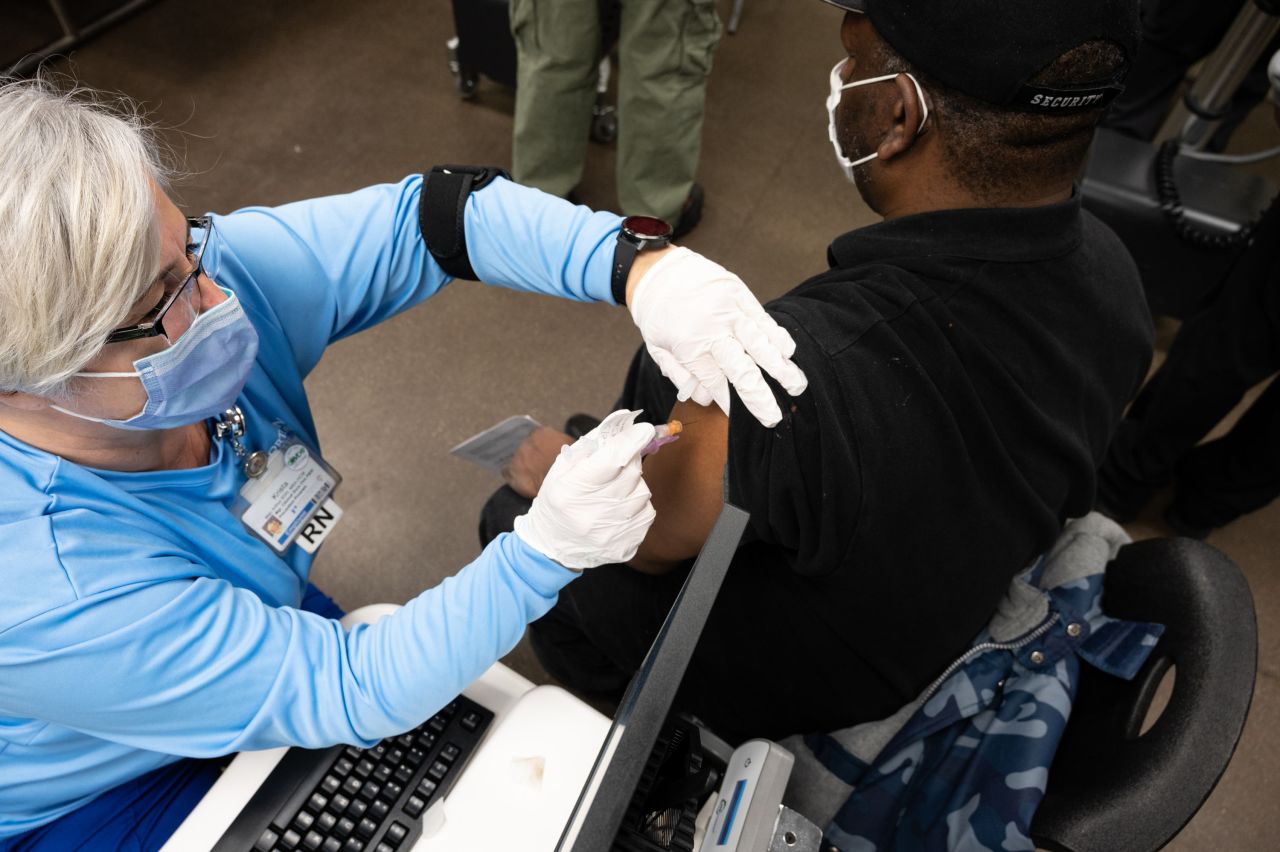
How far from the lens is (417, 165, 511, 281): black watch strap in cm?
113

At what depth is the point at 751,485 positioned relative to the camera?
850 mm

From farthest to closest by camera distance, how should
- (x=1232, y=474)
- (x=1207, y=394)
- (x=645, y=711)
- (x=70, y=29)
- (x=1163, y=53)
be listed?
1. (x=70, y=29)
2. (x=1163, y=53)
3. (x=1232, y=474)
4. (x=1207, y=394)
5. (x=645, y=711)

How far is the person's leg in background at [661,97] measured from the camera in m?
2.08

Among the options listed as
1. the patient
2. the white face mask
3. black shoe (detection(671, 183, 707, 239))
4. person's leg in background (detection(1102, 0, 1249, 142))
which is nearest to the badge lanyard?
the patient

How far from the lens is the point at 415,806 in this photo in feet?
2.86

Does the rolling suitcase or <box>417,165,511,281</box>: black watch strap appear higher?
<box>417,165,511,281</box>: black watch strap

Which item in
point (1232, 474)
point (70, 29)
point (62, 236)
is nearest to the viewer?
point (62, 236)

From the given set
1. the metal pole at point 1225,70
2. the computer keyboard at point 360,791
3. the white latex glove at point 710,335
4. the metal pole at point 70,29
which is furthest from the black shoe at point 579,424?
the metal pole at point 70,29

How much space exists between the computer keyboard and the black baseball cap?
3.02ft

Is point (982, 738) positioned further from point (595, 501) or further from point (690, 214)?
point (690, 214)

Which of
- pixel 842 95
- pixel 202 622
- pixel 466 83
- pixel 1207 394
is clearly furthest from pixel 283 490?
pixel 466 83

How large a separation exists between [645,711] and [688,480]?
451 millimetres

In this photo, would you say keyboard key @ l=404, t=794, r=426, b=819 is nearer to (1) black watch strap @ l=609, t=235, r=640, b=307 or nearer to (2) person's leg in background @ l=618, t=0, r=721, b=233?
(1) black watch strap @ l=609, t=235, r=640, b=307

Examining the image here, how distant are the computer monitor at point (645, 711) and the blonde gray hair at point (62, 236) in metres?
0.57
